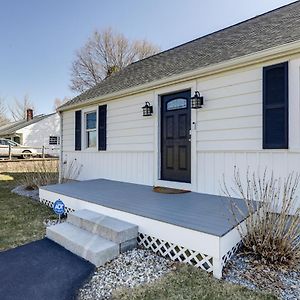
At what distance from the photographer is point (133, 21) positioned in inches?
549

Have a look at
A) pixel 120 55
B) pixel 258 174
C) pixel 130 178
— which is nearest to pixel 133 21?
pixel 120 55

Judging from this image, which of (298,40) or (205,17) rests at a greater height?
(205,17)

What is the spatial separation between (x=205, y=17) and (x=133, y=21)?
430 cm

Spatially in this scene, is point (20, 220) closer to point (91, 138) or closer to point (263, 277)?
point (91, 138)

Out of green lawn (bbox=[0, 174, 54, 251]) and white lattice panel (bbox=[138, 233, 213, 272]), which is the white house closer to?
white lattice panel (bbox=[138, 233, 213, 272])

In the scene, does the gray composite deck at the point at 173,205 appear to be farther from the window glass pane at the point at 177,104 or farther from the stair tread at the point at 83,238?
the window glass pane at the point at 177,104

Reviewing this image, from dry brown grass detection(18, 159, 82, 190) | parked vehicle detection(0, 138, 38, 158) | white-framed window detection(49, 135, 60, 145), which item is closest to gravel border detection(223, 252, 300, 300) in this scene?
dry brown grass detection(18, 159, 82, 190)

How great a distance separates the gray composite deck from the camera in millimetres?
3048

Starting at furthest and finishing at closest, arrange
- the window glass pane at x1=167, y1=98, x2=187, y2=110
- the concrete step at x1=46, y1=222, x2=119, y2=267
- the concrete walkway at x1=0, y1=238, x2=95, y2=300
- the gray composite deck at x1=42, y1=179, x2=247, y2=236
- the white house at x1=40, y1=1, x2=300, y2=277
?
1. the window glass pane at x1=167, y1=98, x2=187, y2=110
2. the white house at x1=40, y1=1, x2=300, y2=277
3. the gray composite deck at x1=42, y1=179, x2=247, y2=236
4. the concrete step at x1=46, y1=222, x2=119, y2=267
5. the concrete walkway at x1=0, y1=238, x2=95, y2=300

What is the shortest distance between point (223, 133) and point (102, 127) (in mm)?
3856

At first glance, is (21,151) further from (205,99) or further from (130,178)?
(205,99)

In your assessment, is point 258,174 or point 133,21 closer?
point 258,174

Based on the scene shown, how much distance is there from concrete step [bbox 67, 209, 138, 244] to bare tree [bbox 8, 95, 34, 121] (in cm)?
3596

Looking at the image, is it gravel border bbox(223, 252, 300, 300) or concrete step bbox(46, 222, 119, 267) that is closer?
gravel border bbox(223, 252, 300, 300)
